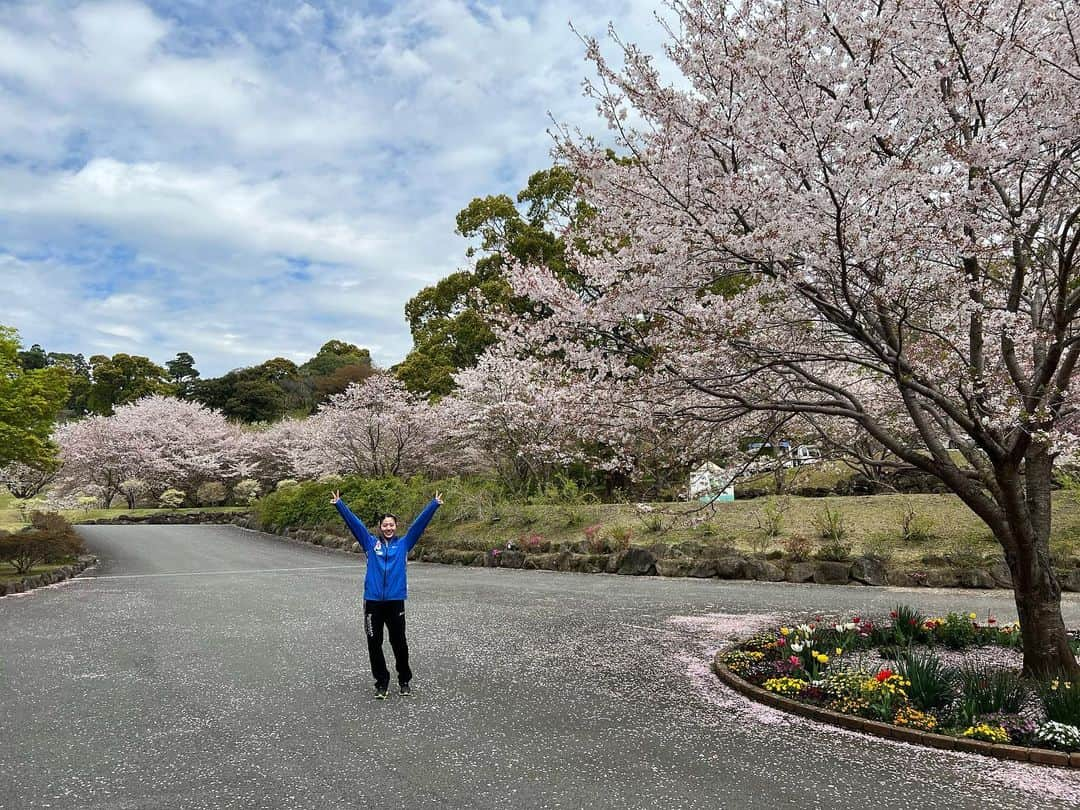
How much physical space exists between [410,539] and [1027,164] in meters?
5.15

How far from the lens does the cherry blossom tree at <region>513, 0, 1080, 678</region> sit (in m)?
4.37

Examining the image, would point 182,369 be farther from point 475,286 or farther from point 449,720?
point 449,720

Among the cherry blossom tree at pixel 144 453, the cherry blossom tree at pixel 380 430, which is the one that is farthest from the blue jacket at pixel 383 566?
the cherry blossom tree at pixel 144 453

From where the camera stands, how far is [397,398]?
20719 millimetres

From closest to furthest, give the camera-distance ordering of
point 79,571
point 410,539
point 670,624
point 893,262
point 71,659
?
point 893,262, point 410,539, point 71,659, point 670,624, point 79,571

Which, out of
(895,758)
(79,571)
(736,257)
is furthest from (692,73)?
(79,571)

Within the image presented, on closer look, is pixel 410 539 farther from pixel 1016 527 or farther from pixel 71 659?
pixel 1016 527

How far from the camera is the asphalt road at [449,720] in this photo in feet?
11.3

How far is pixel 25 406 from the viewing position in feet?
37.1

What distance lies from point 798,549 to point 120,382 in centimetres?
4391

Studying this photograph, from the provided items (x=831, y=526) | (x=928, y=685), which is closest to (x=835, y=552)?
(x=831, y=526)

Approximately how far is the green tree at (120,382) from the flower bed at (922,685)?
43.2m

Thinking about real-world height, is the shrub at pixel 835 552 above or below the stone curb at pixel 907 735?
above

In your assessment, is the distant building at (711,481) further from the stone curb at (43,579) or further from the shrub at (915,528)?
the stone curb at (43,579)
